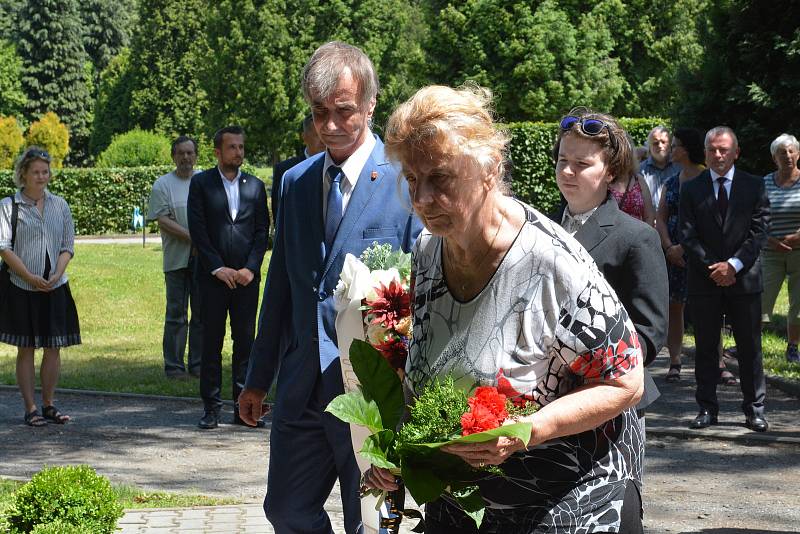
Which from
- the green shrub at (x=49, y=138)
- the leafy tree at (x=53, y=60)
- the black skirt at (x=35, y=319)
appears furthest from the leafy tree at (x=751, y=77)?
the leafy tree at (x=53, y=60)

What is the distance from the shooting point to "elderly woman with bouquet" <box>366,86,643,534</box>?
9.11 feet

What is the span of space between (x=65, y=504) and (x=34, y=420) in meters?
4.70

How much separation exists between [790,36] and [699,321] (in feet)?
23.9

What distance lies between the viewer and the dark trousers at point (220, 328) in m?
9.47

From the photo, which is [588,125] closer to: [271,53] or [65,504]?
[65,504]

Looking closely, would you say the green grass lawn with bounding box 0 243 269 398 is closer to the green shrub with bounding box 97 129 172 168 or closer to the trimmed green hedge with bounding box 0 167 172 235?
the trimmed green hedge with bounding box 0 167 172 235

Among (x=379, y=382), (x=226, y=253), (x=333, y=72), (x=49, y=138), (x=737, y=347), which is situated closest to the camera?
(x=379, y=382)

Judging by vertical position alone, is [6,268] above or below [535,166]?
below

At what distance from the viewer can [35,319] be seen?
9609 millimetres

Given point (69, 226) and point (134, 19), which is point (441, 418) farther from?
point (134, 19)

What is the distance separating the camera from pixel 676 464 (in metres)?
8.07

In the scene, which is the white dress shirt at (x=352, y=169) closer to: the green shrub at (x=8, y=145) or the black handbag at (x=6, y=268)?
the black handbag at (x=6, y=268)

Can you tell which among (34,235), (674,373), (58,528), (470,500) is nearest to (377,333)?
(470,500)

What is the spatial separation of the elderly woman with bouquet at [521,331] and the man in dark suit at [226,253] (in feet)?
22.0
